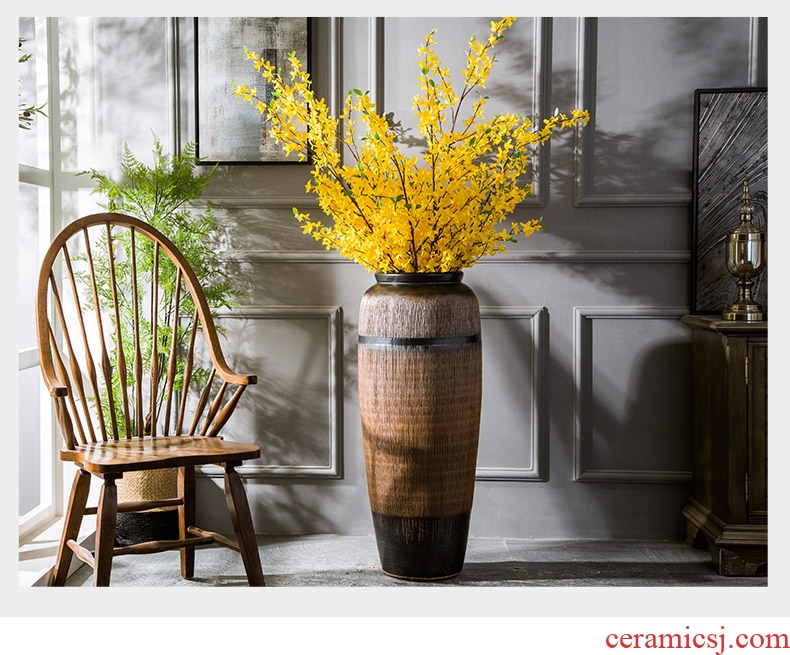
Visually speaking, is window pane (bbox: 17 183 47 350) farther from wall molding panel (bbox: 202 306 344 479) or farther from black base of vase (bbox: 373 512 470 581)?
black base of vase (bbox: 373 512 470 581)

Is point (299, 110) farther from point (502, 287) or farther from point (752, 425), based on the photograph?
point (752, 425)

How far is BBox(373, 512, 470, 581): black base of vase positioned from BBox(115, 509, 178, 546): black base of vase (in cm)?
79

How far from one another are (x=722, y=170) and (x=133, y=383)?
2.19 metres

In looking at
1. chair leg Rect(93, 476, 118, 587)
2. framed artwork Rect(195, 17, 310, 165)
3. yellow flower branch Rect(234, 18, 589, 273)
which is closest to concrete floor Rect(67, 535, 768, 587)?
chair leg Rect(93, 476, 118, 587)

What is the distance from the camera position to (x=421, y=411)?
2.36m

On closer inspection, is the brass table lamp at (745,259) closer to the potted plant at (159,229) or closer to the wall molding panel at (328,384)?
the wall molding panel at (328,384)

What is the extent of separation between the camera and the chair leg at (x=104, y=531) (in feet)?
6.73

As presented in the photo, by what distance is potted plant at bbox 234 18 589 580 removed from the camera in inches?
92.5

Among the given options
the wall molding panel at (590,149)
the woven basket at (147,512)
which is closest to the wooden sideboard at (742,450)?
the wall molding panel at (590,149)

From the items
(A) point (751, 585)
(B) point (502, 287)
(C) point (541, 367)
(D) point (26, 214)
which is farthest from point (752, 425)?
(D) point (26, 214)

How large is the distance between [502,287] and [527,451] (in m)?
0.60

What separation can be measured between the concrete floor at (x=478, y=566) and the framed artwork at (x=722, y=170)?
912mm

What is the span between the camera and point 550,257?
2865mm

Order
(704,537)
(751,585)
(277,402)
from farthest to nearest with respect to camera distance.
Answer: (277,402), (704,537), (751,585)
